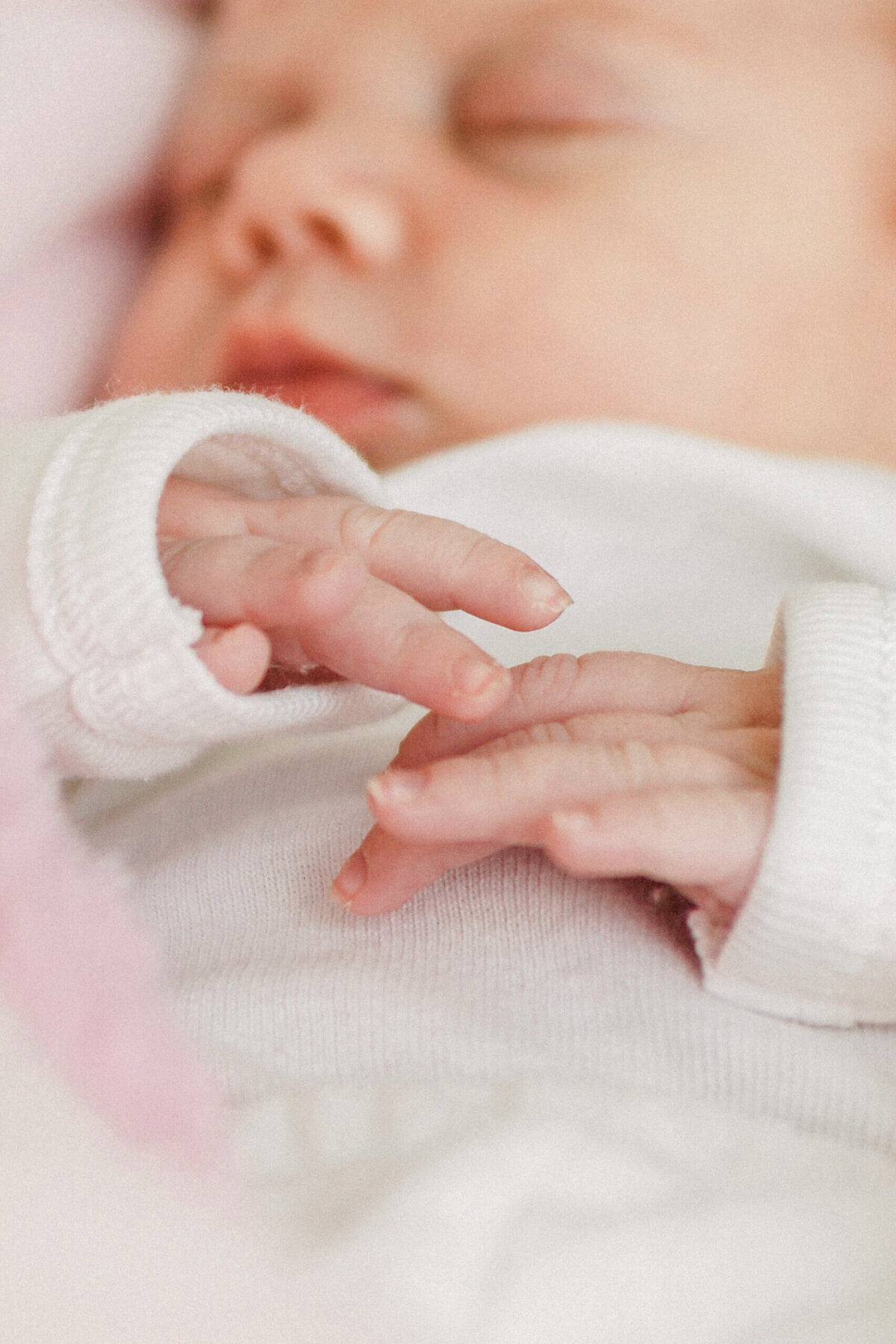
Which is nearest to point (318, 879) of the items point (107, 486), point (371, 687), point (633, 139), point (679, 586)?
point (371, 687)

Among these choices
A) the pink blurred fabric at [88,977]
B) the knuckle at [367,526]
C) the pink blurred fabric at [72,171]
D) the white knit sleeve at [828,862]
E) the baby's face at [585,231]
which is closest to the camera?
the pink blurred fabric at [88,977]

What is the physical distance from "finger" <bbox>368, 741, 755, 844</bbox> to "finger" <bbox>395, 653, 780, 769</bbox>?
6 cm

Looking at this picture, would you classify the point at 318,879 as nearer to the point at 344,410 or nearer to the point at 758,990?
the point at 758,990

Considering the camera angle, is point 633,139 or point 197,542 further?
point 633,139

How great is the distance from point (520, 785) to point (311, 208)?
0.61 meters

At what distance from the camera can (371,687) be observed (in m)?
0.58

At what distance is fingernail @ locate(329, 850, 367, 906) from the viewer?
549 millimetres

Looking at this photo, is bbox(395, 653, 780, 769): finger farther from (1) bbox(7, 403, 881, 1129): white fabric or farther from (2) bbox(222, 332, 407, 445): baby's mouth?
(2) bbox(222, 332, 407, 445): baby's mouth

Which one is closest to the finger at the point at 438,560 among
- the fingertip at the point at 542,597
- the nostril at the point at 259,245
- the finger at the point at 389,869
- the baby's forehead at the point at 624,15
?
the fingertip at the point at 542,597

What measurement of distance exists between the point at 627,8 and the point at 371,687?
66 centimetres

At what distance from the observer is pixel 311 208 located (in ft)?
3.04

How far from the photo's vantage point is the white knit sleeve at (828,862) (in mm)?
476

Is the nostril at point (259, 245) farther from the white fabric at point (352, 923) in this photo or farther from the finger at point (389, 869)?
the finger at point (389, 869)

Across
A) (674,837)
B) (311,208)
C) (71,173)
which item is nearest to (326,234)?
(311,208)
